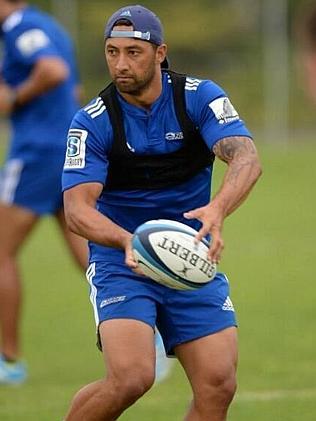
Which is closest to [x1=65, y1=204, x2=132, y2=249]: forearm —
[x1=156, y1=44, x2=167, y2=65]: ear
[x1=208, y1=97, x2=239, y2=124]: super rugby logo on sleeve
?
[x1=208, y1=97, x2=239, y2=124]: super rugby logo on sleeve

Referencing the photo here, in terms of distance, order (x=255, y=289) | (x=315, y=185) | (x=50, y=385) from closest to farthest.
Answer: (x=50, y=385) < (x=255, y=289) < (x=315, y=185)

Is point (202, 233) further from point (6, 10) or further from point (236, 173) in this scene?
point (6, 10)

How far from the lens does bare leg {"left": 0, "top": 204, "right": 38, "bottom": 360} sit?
→ 9125 mm

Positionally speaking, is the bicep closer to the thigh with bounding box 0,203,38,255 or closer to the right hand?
the right hand

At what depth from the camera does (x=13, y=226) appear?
935 cm

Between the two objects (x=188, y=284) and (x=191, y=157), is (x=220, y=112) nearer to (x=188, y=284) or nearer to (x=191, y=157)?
(x=191, y=157)

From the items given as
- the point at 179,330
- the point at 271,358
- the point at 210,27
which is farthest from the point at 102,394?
the point at 210,27

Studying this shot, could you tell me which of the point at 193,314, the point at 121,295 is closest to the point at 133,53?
the point at 121,295

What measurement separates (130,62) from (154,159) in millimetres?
456

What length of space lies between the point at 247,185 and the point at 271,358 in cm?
342

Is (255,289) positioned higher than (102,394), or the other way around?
(102,394)

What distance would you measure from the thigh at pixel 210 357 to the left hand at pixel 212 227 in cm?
49

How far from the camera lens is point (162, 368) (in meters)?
9.02

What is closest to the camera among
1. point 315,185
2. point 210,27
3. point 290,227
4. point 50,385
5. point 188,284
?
point 188,284
